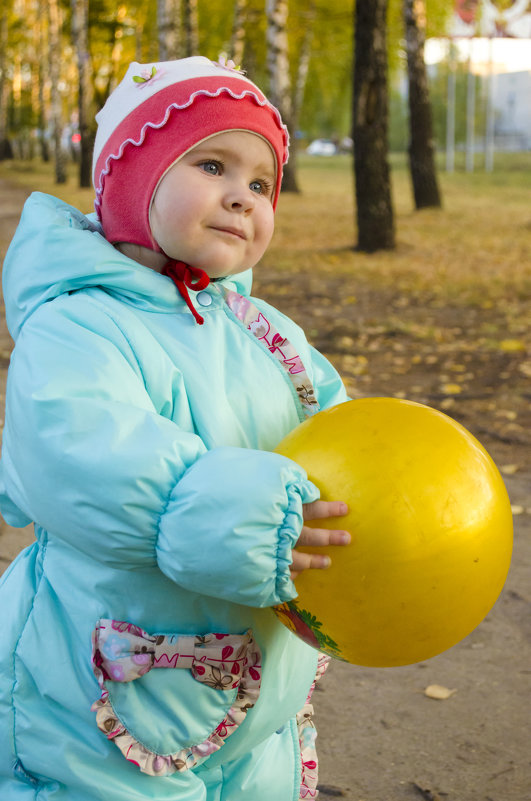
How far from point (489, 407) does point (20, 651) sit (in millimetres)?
5262

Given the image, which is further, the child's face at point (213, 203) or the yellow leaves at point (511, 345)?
the yellow leaves at point (511, 345)

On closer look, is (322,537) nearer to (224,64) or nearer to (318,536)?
(318,536)

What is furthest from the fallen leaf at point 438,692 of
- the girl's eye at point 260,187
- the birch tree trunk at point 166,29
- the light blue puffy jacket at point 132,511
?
the birch tree trunk at point 166,29

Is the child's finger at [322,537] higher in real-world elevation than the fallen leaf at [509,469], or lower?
higher

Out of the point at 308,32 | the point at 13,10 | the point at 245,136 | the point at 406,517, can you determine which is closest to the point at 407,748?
the point at 406,517

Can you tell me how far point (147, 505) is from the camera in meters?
1.69

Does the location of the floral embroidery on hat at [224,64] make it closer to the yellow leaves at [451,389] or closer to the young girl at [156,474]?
the young girl at [156,474]

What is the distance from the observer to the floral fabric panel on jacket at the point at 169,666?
6.13ft

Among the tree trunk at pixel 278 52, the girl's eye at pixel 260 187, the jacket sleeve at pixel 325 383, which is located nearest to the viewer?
the girl's eye at pixel 260 187

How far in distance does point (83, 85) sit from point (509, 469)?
77.1 ft

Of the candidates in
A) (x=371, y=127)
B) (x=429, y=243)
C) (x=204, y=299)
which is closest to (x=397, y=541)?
(x=204, y=299)

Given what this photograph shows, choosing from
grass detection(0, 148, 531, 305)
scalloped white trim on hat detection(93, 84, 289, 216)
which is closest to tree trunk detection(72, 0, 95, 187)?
grass detection(0, 148, 531, 305)

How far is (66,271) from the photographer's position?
2.02m

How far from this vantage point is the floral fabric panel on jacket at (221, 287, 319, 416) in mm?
2215
